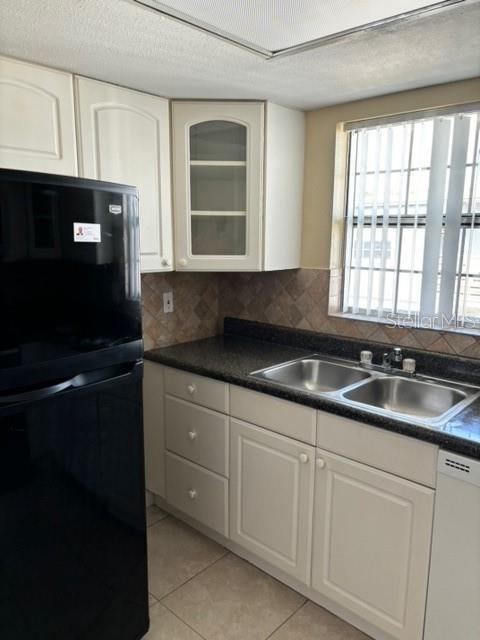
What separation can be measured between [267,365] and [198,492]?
71 cm

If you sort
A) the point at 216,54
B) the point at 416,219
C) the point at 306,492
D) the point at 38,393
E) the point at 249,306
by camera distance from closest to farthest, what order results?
1. the point at 38,393
2. the point at 216,54
3. the point at 306,492
4. the point at 416,219
5. the point at 249,306

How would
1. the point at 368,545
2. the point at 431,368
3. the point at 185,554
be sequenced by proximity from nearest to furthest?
the point at 368,545, the point at 431,368, the point at 185,554

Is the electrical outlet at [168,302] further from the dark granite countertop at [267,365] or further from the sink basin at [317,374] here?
the sink basin at [317,374]

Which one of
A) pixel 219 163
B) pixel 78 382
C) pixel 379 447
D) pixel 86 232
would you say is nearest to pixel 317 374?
pixel 379 447

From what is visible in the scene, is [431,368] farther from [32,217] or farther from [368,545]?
[32,217]

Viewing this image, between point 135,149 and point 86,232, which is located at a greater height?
point 135,149

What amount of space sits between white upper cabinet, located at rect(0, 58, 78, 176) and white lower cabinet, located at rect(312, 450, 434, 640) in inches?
59.1

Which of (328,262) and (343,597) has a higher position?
(328,262)

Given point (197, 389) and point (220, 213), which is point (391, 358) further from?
point (220, 213)

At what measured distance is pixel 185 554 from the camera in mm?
2262

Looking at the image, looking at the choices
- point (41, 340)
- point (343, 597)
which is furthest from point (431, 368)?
point (41, 340)

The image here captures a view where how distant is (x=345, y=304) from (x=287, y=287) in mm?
333

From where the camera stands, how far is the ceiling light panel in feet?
4.16

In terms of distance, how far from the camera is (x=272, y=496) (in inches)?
78.3
